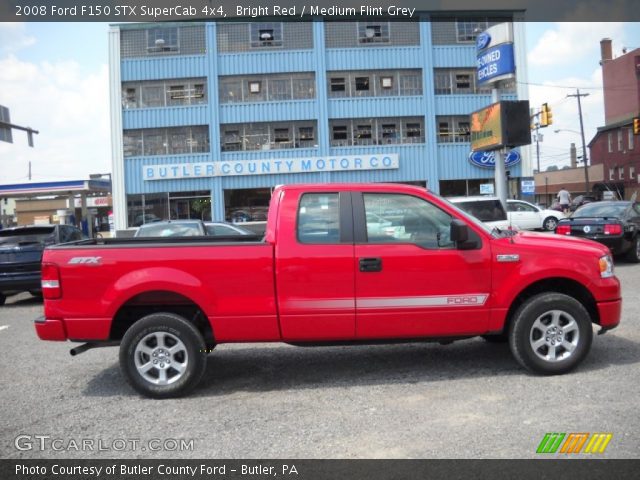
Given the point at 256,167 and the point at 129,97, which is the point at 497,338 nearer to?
the point at 256,167

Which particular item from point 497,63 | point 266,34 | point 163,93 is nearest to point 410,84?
point 266,34

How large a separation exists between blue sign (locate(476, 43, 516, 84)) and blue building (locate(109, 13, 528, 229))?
1382cm

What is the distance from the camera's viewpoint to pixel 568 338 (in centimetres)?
555

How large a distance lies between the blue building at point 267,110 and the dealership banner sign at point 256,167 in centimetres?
6

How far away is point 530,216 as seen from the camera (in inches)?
967

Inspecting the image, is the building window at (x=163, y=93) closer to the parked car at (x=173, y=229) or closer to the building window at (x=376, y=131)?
the building window at (x=376, y=131)

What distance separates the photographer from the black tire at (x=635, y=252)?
14.2m

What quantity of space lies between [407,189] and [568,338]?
80.4 inches

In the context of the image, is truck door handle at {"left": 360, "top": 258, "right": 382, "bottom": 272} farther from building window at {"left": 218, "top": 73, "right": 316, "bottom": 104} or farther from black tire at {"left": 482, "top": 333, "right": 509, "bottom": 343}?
building window at {"left": 218, "top": 73, "right": 316, "bottom": 104}

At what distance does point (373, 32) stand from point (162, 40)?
12.5 m

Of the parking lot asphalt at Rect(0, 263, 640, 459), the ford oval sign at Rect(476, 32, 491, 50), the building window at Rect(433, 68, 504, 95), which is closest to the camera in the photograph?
the parking lot asphalt at Rect(0, 263, 640, 459)

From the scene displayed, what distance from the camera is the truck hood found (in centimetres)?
552

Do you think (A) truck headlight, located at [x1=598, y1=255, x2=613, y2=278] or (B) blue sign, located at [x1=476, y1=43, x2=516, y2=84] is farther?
(B) blue sign, located at [x1=476, y1=43, x2=516, y2=84]

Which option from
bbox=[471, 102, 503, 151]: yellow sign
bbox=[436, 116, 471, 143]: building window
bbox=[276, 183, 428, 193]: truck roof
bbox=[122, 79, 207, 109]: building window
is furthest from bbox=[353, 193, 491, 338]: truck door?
bbox=[122, 79, 207, 109]: building window
